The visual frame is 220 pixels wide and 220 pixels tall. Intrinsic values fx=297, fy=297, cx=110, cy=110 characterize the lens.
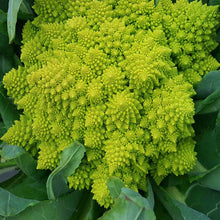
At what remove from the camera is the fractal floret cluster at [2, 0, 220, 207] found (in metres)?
1.43

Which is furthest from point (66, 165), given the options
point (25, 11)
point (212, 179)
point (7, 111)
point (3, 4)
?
point (3, 4)

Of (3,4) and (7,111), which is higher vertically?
(3,4)

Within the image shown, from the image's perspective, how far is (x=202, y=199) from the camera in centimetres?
165

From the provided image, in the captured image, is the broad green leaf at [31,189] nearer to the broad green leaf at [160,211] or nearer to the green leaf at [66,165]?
the green leaf at [66,165]

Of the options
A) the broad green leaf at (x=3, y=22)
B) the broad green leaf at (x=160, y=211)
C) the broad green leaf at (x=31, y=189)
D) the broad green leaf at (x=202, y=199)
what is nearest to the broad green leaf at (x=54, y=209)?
the broad green leaf at (x=31, y=189)

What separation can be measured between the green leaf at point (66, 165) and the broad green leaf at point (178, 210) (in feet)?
1.79

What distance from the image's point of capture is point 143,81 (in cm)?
142

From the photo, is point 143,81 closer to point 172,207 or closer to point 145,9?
point 145,9

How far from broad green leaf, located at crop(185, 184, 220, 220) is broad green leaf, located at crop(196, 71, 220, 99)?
52 cm

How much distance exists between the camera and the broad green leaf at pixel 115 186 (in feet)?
4.44

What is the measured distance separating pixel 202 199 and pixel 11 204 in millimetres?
1007

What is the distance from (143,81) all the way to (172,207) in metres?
0.67

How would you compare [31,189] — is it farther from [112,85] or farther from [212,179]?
[212,179]

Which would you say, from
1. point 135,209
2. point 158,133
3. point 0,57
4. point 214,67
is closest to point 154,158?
point 158,133
